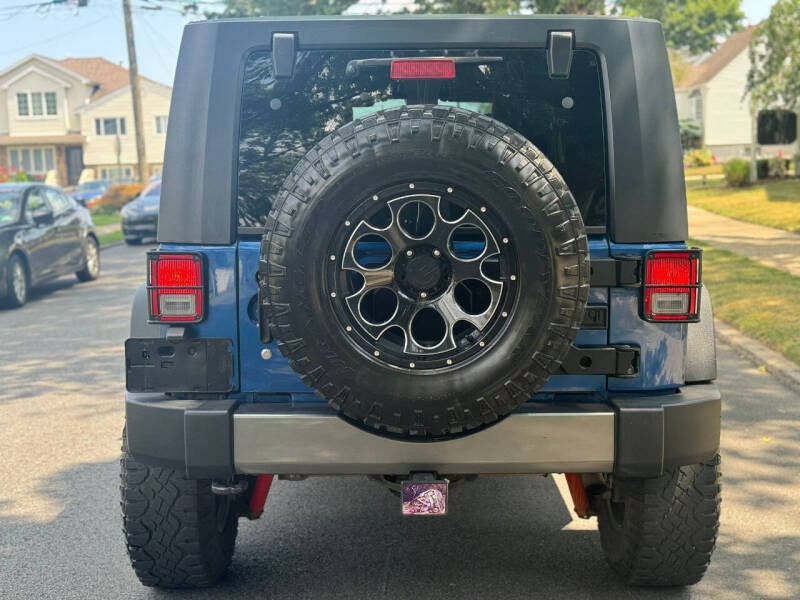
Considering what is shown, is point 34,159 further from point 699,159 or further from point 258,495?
point 258,495

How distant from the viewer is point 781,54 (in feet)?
116

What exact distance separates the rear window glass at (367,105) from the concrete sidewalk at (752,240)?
1163 centimetres

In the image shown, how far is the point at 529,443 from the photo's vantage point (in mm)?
4012

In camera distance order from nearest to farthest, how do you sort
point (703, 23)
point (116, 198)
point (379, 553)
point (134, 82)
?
point (379, 553) → point (134, 82) → point (116, 198) → point (703, 23)

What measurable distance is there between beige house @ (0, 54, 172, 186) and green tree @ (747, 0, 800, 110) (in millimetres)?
48730

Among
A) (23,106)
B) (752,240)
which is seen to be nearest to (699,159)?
(752,240)

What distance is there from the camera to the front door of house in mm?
79375

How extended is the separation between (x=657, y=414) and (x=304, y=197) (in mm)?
1406

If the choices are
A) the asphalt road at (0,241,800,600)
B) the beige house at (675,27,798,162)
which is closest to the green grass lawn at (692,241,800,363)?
the asphalt road at (0,241,800,600)

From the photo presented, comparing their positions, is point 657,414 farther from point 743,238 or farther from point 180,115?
point 743,238

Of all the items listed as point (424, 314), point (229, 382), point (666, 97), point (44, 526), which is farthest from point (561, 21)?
point (44, 526)

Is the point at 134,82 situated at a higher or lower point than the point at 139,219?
higher

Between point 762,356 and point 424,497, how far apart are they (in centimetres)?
661

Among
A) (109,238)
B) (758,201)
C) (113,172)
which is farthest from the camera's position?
(113,172)
